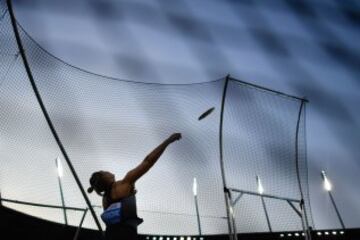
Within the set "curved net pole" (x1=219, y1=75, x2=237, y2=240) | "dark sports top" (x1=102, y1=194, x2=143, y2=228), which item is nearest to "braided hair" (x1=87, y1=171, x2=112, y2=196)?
"dark sports top" (x1=102, y1=194, x2=143, y2=228)

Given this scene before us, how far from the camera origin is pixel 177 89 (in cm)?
713

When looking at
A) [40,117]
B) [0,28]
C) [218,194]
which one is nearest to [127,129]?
[40,117]

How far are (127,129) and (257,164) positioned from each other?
2.70 m

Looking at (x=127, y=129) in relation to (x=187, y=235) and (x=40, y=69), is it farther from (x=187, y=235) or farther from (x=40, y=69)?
(x=187, y=235)

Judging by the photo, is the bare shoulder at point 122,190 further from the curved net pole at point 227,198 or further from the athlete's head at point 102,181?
the curved net pole at point 227,198

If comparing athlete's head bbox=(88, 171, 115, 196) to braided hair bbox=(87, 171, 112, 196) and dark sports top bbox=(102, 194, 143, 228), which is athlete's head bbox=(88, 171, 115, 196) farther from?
dark sports top bbox=(102, 194, 143, 228)

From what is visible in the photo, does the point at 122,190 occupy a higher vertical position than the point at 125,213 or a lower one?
higher

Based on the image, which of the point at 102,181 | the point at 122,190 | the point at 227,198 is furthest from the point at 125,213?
the point at 227,198

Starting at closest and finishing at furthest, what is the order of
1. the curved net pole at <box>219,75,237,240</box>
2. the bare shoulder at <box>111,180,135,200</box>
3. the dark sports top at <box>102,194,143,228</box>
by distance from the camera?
the dark sports top at <box>102,194,143,228</box>, the bare shoulder at <box>111,180,135,200</box>, the curved net pole at <box>219,75,237,240</box>

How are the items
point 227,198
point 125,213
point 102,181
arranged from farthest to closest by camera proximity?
point 227,198 → point 102,181 → point 125,213

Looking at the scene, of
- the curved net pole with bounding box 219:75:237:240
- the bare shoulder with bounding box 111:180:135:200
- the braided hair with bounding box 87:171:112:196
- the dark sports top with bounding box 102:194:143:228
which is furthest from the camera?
the curved net pole with bounding box 219:75:237:240

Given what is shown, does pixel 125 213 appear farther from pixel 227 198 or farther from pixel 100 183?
pixel 227 198

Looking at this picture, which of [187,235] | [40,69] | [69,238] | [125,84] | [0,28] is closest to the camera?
[0,28]

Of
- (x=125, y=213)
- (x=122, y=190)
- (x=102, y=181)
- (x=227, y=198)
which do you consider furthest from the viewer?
(x=227, y=198)
